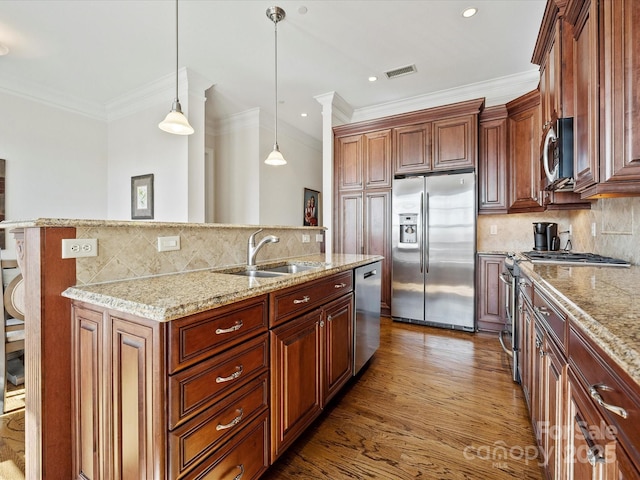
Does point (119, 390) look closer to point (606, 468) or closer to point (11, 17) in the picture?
point (606, 468)

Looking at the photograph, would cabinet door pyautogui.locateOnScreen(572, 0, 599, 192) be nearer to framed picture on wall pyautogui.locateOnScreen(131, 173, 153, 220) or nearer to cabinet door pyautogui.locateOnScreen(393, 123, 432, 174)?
cabinet door pyautogui.locateOnScreen(393, 123, 432, 174)

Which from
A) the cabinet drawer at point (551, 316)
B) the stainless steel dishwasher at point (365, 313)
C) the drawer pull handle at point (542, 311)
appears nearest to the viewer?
the cabinet drawer at point (551, 316)

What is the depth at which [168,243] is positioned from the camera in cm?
161

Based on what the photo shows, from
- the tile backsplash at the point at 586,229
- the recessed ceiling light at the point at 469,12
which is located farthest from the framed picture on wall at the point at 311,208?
the recessed ceiling light at the point at 469,12

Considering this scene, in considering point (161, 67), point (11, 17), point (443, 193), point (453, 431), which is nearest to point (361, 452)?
point (453, 431)

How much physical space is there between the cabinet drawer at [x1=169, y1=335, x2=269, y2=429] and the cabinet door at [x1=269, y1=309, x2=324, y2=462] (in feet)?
0.34

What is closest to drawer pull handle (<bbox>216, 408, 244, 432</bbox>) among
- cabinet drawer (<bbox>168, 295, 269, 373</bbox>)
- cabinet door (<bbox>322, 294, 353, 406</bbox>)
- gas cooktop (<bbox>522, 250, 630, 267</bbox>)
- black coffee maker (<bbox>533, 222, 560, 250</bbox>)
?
cabinet drawer (<bbox>168, 295, 269, 373</bbox>)

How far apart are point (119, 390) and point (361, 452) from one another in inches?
47.8

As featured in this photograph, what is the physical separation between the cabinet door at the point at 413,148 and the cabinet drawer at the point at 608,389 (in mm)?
3095

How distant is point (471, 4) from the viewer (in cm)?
252

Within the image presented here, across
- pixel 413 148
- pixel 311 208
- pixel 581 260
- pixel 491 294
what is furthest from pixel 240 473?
pixel 311 208

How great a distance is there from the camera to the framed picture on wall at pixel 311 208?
19.2ft

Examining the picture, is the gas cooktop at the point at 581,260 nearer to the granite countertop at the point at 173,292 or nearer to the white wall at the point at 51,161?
the granite countertop at the point at 173,292

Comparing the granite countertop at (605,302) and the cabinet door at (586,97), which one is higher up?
the cabinet door at (586,97)
